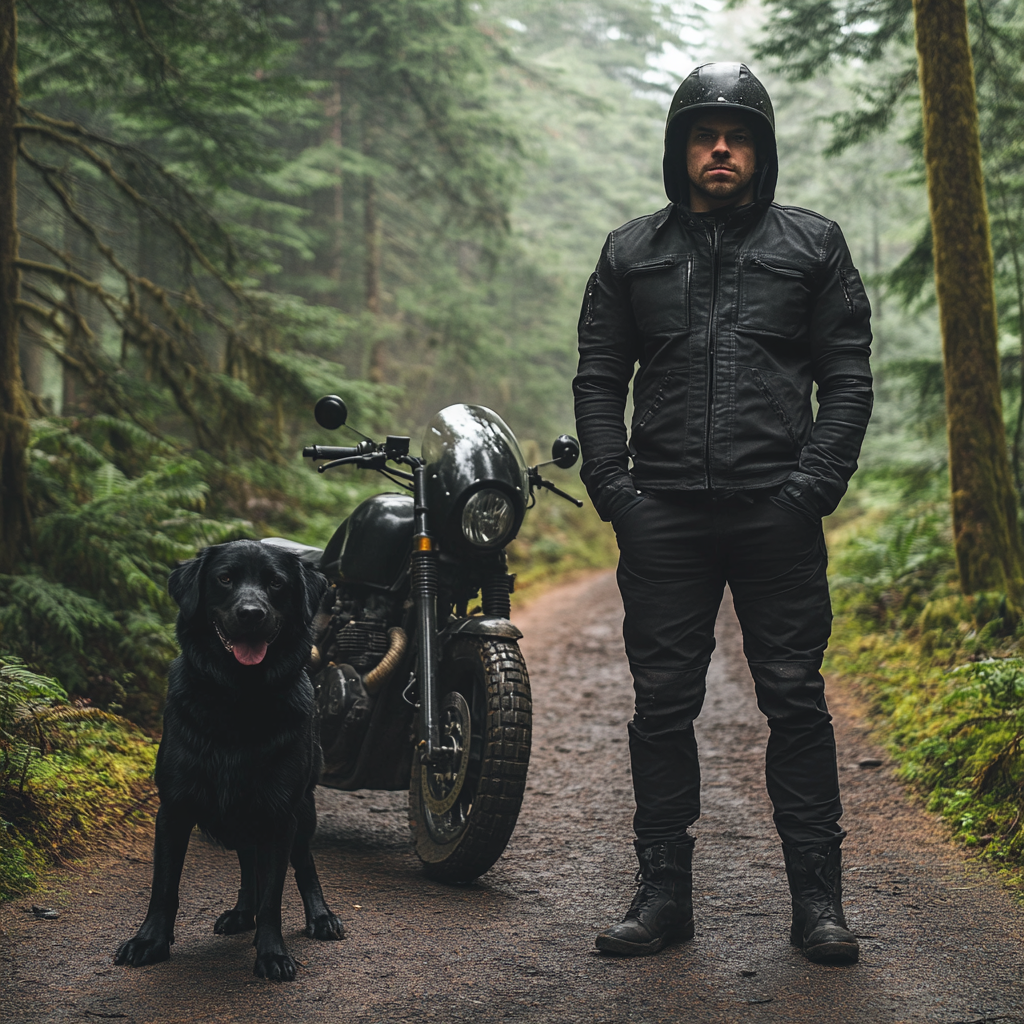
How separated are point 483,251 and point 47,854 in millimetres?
17187

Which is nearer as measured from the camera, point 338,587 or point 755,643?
point 755,643

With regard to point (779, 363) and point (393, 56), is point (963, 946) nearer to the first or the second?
point (779, 363)

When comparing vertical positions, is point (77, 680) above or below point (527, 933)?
above

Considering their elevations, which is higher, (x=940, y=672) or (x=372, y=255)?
(x=372, y=255)

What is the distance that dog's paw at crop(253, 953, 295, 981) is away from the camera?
2613mm

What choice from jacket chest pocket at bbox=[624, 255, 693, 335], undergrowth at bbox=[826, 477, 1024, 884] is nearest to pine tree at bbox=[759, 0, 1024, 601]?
undergrowth at bbox=[826, 477, 1024, 884]

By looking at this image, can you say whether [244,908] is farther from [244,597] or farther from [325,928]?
[244,597]

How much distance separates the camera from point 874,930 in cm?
297

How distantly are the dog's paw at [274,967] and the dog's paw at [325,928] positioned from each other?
306mm

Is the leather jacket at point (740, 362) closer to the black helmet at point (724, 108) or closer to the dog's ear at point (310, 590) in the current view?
Answer: the black helmet at point (724, 108)

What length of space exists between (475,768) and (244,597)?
1.20 meters

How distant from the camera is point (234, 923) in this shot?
301cm

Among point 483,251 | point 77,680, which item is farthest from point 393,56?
point 77,680

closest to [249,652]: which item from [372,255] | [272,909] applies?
[272,909]
